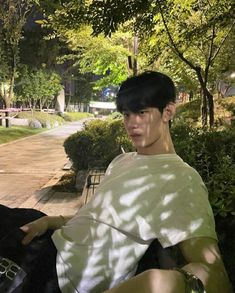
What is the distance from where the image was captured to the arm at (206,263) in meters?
1.09

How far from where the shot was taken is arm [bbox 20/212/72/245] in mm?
1590

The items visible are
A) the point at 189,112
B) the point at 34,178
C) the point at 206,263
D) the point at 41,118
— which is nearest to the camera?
the point at 206,263

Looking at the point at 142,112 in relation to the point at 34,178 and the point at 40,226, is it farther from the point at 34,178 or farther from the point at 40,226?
the point at 34,178

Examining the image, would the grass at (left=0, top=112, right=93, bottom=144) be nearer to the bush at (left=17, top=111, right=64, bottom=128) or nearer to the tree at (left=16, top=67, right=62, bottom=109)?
the bush at (left=17, top=111, right=64, bottom=128)

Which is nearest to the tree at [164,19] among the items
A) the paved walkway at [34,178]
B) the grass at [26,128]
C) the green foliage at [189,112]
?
the green foliage at [189,112]

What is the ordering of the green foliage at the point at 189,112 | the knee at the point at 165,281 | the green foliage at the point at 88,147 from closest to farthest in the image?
the knee at the point at 165,281, the green foliage at the point at 88,147, the green foliage at the point at 189,112

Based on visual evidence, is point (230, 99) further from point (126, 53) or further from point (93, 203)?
point (93, 203)

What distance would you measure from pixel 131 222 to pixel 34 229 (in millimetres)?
488

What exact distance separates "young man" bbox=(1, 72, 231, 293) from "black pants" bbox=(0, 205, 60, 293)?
33 millimetres

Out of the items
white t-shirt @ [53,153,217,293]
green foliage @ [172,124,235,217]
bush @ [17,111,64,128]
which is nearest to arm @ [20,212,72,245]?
white t-shirt @ [53,153,217,293]

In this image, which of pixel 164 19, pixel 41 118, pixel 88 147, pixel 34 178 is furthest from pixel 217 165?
pixel 41 118

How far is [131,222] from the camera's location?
135cm

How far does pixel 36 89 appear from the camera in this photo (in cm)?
2892

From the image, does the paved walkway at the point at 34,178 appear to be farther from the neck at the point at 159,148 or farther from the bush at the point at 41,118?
the bush at the point at 41,118
